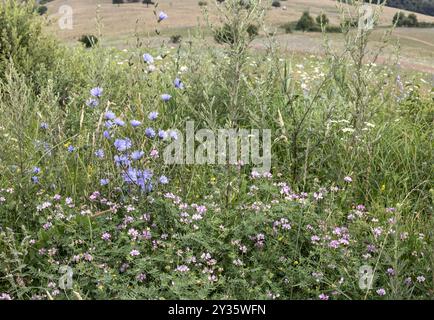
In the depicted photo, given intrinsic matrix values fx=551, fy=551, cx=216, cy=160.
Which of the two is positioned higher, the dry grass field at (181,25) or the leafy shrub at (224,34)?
the leafy shrub at (224,34)

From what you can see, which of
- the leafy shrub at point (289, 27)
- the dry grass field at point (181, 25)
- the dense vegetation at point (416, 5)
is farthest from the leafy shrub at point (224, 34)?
the dense vegetation at point (416, 5)

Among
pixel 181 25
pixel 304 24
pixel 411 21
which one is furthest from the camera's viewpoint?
pixel 411 21

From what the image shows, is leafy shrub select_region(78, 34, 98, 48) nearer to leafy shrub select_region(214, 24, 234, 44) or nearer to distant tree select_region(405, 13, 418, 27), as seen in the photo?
leafy shrub select_region(214, 24, 234, 44)

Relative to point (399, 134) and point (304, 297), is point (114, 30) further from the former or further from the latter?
point (304, 297)

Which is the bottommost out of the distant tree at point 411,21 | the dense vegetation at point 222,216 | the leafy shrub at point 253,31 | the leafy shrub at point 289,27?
the distant tree at point 411,21

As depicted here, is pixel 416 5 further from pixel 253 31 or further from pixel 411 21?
pixel 253 31

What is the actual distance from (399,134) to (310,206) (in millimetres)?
2083

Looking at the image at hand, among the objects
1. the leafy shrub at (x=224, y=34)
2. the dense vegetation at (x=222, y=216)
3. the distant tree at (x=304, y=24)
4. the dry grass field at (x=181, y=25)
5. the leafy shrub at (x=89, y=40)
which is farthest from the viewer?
the distant tree at (x=304, y=24)

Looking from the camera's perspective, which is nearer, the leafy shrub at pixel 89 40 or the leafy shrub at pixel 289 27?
the leafy shrub at pixel 89 40

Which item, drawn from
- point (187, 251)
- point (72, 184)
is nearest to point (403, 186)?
point (187, 251)

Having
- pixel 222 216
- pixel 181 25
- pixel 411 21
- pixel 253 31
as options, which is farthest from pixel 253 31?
pixel 411 21

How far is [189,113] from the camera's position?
17.5 feet

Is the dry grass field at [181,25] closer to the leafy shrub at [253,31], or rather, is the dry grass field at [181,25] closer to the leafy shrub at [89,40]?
the leafy shrub at [89,40]

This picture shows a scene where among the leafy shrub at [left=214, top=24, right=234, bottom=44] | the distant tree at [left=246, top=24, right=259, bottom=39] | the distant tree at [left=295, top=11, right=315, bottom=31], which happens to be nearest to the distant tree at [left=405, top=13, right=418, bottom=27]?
the distant tree at [left=295, top=11, right=315, bottom=31]
